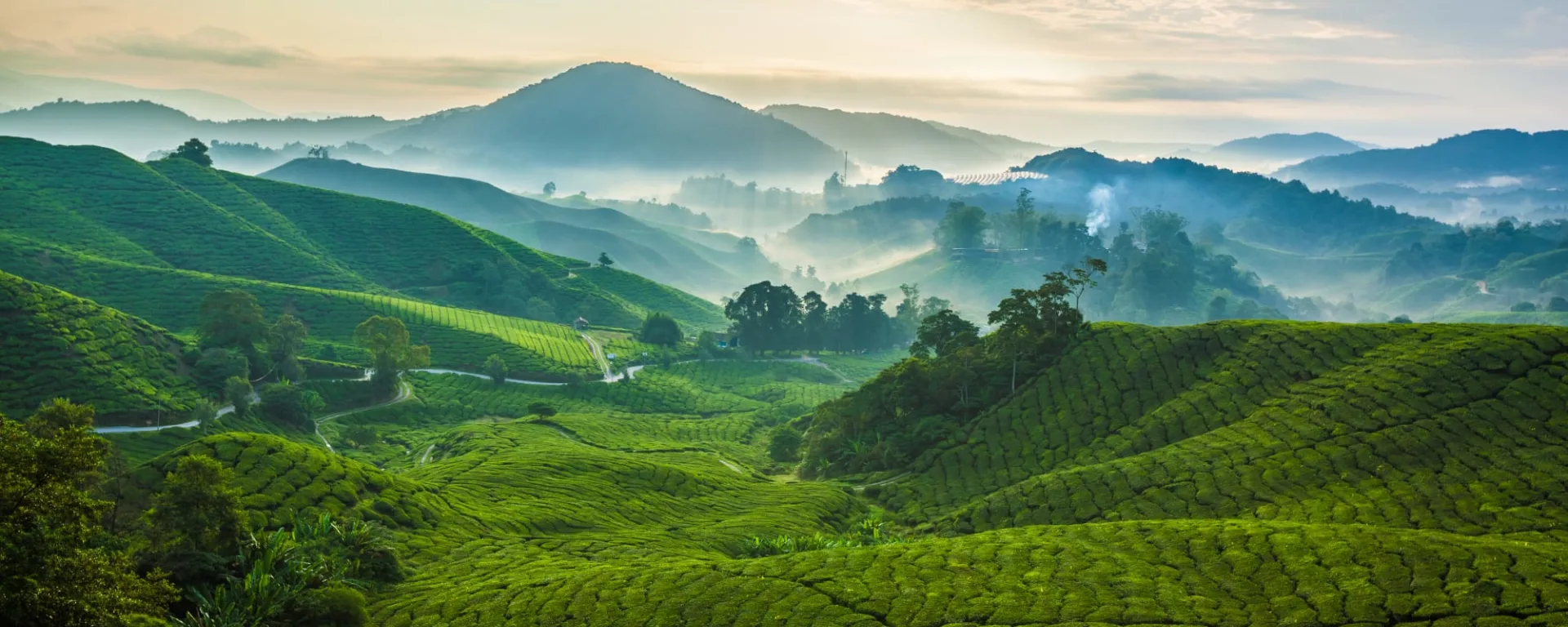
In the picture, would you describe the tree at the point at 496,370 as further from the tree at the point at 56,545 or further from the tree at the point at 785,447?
the tree at the point at 56,545

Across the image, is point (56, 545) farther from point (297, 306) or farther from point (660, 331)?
point (660, 331)

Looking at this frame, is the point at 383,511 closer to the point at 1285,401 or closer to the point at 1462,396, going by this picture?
the point at 1285,401

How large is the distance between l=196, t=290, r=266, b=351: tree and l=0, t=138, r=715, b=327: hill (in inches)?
2004

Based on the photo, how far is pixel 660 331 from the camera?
148500mm

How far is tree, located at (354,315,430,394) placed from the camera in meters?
101

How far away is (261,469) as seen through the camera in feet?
150

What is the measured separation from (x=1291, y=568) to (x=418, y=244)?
165m

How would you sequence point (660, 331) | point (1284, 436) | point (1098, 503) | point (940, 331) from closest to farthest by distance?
point (1098, 503) → point (1284, 436) → point (940, 331) → point (660, 331)

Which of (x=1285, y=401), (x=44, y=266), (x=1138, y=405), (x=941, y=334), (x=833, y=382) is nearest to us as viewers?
(x=1285, y=401)

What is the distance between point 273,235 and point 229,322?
73139mm

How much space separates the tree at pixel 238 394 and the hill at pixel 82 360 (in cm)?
273

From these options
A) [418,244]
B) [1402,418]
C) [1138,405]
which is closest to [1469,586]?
[1402,418]

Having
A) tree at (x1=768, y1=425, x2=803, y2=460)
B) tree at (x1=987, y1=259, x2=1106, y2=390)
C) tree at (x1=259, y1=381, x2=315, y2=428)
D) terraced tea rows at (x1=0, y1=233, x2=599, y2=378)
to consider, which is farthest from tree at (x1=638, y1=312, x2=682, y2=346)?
tree at (x1=987, y1=259, x2=1106, y2=390)

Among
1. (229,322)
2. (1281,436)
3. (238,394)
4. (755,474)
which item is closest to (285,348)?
(229,322)
